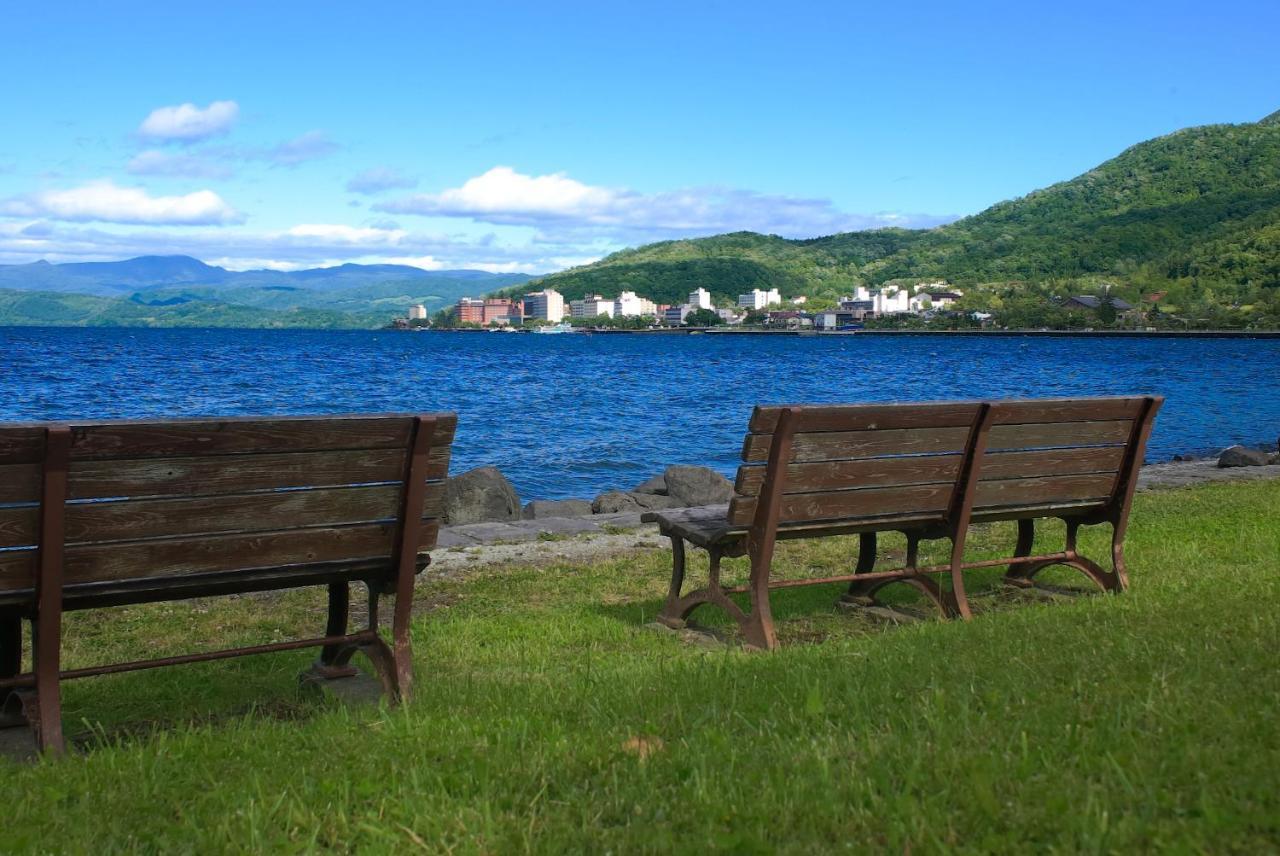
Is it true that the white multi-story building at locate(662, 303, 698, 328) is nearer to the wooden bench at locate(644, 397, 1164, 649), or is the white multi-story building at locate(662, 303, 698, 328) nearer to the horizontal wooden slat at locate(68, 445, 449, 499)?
the wooden bench at locate(644, 397, 1164, 649)

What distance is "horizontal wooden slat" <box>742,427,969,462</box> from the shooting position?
5934 millimetres

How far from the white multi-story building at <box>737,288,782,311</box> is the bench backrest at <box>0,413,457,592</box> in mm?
161708

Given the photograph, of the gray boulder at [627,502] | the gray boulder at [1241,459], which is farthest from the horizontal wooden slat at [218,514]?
the gray boulder at [1241,459]

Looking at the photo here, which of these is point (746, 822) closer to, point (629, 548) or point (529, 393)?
point (629, 548)

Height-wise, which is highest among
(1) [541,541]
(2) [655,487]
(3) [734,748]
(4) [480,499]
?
(3) [734,748]

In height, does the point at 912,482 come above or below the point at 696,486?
above

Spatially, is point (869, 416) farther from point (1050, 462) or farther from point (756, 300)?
point (756, 300)

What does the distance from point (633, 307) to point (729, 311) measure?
1532 centimetres

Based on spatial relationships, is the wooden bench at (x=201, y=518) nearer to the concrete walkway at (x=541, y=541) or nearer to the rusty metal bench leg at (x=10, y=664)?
the rusty metal bench leg at (x=10, y=664)

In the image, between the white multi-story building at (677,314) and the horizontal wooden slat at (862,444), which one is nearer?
the horizontal wooden slat at (862,444)

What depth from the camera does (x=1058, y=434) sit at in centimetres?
680

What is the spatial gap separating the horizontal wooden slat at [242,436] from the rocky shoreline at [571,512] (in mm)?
4804

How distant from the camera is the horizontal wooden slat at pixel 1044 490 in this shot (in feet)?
21.9

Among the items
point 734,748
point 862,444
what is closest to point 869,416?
point 862,444
